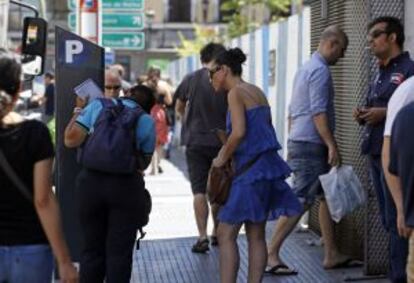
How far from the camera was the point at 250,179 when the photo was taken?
6.57 meters

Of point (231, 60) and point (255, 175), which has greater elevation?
point (231, 60)

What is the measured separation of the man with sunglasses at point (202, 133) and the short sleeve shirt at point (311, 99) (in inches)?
41.4

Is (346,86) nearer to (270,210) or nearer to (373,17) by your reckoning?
(373,17)

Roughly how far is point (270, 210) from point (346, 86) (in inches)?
83.6

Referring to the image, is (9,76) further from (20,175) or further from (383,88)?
(383,88)

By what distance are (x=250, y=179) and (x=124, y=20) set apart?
1212 cm

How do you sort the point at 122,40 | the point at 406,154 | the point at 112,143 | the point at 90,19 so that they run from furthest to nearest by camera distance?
the point at 122,40
the point at 90,19
the point at 112,143
the point at 406,154

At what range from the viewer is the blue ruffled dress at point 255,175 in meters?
6.53

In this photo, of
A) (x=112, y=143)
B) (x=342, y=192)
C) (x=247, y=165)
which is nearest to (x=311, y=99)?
(x=342, y=192)

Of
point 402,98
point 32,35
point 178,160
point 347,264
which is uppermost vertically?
point 32,35

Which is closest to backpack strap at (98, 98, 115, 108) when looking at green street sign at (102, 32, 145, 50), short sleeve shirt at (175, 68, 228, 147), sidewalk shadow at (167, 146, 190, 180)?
short sleeve shirt at (175, 68, 228, 147)

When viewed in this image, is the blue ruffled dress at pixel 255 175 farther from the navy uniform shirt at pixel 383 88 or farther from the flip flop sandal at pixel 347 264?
the flip flop sandal at pixel 347 264

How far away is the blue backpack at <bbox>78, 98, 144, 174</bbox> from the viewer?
6.07m

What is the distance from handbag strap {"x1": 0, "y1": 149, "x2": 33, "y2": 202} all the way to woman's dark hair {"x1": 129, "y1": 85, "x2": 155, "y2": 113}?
7.71 ft
